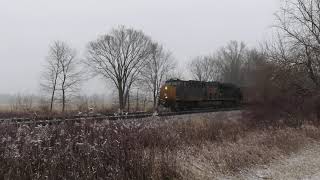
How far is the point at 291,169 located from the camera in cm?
1231

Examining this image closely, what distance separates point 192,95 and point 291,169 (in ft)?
84.9

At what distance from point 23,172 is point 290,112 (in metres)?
18.4

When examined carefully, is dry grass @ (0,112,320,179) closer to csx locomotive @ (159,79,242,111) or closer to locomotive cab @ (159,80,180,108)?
locomotive cab @ (159,80,180,108)

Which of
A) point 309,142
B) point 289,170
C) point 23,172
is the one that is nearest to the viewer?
point 23,172

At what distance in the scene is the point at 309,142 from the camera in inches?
698

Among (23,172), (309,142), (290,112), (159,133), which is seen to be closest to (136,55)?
(290,112)

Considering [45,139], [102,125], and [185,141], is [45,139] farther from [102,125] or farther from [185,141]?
[185,141]

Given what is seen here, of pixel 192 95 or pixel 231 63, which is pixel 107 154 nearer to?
pixel 192 95

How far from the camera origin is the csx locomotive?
120 ft

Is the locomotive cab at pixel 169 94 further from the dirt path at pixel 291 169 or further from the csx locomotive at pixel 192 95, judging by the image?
the dirt path at pixel 291 169

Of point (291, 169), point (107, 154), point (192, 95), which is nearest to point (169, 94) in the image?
point (192, 95)

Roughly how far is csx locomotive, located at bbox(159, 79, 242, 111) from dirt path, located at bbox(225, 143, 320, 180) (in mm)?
21908

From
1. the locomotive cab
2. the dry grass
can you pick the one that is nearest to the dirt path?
the dry grass

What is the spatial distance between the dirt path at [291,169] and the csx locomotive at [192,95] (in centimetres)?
2191
